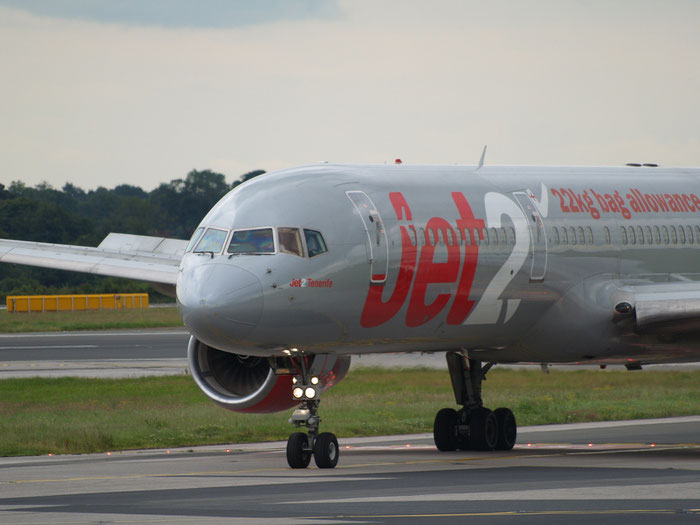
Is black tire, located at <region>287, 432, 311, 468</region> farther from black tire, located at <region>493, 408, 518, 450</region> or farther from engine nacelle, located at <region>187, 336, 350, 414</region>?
black tire, located at <region>493, 408, 518, 450</region>

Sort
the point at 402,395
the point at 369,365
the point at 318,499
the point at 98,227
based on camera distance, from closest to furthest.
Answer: the point at 318,499
the point at 402,395
the point at 369,365
the point at 98,227

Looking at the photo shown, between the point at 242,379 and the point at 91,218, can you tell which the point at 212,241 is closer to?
the point at 242,379

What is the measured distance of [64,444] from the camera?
1084 inches

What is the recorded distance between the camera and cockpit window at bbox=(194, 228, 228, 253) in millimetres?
21266

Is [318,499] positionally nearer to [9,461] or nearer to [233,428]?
[9,461]

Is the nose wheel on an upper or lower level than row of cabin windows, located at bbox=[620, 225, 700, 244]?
lower

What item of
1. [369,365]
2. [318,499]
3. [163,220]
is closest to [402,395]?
[369,365]

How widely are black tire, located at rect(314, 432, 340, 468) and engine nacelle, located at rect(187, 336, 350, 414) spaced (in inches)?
79.1

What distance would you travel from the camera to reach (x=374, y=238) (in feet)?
72.3

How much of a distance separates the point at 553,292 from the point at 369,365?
67.7 feet

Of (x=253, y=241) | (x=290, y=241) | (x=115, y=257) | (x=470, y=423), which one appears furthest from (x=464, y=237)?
(x=115, y=257)

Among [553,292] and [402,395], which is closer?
[553,292]

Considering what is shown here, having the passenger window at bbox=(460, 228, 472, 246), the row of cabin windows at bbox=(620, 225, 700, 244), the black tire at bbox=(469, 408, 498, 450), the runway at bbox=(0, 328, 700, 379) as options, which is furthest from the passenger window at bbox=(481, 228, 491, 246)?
the runway at bbox=(0, 328, 700, 379)

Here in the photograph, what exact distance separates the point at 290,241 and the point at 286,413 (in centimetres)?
1307
